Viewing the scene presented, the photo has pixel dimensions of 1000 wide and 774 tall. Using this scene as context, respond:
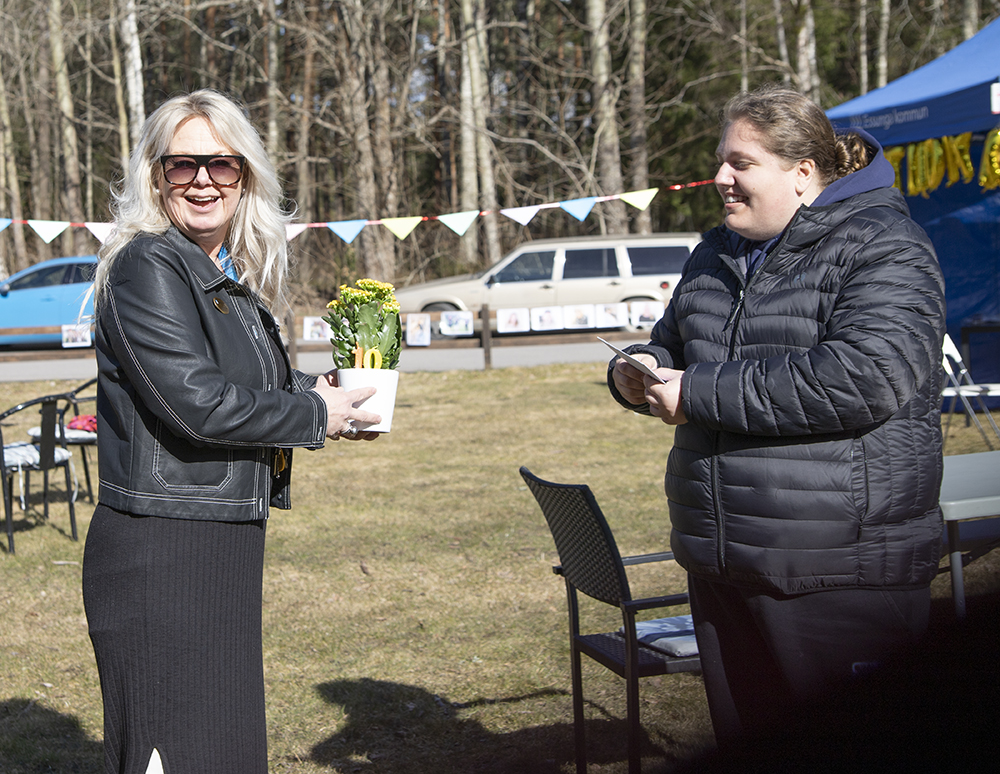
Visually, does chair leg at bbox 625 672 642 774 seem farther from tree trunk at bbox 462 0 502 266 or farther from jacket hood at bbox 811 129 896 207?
tree trunk at bbox 462 0 502 266

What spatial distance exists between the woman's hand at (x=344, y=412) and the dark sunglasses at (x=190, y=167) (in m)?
0.51

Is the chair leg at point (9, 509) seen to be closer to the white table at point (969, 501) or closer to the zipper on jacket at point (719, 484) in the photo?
the zipper on jacket at point (719, 484)

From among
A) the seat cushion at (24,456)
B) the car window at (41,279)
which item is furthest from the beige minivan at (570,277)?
the seat cushion at (24,456)

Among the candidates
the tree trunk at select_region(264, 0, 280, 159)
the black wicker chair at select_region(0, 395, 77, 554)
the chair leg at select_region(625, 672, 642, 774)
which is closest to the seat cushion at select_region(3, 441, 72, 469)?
the black wicker chair at select_region(0, 395, 77, 554)

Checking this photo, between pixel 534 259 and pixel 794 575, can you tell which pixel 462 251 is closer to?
pixel 534 259

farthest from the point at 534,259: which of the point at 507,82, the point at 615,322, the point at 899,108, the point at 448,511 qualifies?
the point at 507,82

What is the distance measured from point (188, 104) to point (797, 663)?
1810 millimetres

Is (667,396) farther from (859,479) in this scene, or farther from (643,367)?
(859,479)

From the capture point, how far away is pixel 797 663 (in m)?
2.05

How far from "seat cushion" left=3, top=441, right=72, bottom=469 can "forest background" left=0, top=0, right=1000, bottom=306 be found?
46.0ft

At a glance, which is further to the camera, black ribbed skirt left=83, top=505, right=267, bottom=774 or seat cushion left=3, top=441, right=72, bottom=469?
seat cushion left=3, top=441, right=72, bottom=469

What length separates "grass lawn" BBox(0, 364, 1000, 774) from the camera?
133 inches

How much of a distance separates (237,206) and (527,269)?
14.1m

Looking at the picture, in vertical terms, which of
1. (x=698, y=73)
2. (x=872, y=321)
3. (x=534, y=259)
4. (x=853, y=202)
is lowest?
(x=872, y=321)
